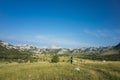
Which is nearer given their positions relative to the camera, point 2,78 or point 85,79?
point 85,79

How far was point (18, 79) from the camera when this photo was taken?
35.2 metres

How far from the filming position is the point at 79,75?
3578cm

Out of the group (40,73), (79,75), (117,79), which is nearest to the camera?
(117,79)

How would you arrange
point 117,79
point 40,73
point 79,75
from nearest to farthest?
1. point 117,79
2. point 79,75
3. point 40,73

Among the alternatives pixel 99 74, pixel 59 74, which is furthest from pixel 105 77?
pixel 59 74

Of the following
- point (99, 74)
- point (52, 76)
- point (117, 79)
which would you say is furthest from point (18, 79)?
point (117, 79)

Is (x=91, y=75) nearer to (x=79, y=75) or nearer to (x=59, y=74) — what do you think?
(x=79, y=75)

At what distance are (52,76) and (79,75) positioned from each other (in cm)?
636

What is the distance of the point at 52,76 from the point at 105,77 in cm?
1218

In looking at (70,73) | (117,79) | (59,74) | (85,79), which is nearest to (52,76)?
(59,74)

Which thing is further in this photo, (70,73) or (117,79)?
(70,73)

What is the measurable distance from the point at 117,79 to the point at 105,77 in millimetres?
2569

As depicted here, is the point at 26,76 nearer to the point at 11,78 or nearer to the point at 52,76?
the point at 11,78

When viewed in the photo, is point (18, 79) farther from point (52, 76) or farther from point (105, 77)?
point (105, 77)
